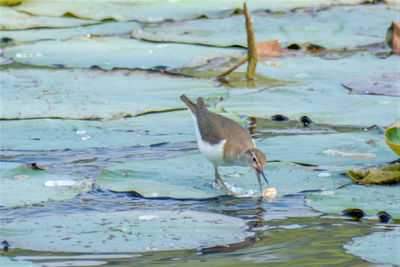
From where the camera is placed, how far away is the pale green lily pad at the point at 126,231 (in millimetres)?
4109

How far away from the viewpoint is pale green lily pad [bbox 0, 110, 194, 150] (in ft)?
19.9

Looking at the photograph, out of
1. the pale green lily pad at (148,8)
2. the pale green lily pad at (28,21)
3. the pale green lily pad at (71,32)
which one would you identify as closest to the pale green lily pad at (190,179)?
the pale green lily pad at (71,32)

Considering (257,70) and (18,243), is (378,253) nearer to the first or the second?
(18,243)

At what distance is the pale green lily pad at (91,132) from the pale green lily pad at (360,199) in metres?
1.67

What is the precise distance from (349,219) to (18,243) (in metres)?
1.80

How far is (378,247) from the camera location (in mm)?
3979

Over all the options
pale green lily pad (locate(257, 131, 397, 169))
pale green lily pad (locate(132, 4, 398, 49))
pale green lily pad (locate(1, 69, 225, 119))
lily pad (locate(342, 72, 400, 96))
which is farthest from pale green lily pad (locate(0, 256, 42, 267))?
pale green lily pad (locate(132, 4, 398, 49))

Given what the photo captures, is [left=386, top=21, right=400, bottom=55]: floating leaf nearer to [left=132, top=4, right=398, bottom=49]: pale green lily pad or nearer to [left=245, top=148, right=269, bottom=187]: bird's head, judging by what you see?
[left=132, top=4, right=398, bottom=49]: pale green lily pad

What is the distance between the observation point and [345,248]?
159 inches

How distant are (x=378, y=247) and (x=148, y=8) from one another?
7732mm

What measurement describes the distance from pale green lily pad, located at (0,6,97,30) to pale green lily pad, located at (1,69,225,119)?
2312 millimetres

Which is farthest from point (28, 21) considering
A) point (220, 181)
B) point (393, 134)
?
point (393, 134)

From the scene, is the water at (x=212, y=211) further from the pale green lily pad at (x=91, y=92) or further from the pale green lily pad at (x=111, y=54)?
the pale green lily pad at (x=111, y=54)

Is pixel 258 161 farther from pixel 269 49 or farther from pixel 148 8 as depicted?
pixel 148 8
